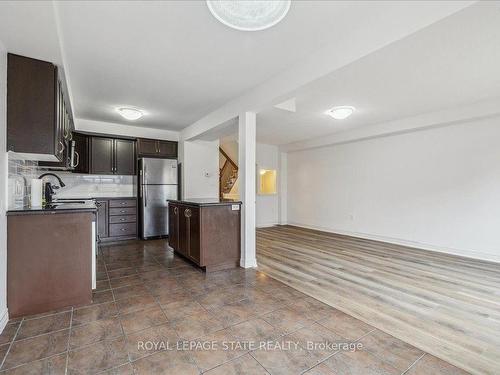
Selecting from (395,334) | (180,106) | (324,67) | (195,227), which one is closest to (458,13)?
(324,67)

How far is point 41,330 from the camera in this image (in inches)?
79.6

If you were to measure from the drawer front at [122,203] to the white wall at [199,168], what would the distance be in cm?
107

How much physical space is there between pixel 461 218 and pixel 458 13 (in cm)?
384

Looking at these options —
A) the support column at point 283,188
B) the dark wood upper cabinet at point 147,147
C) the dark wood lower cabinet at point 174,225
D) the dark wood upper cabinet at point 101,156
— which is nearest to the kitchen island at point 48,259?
the dark wood lower cabinet at point 174,225

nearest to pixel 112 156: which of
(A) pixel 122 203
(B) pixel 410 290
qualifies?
(A) pixel 122 203

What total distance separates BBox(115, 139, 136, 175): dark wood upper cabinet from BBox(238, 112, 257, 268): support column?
2.99 meters

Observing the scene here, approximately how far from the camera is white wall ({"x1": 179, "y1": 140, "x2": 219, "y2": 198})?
583 cm

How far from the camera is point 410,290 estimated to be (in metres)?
2.86

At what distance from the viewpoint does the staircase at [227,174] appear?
9.20 m

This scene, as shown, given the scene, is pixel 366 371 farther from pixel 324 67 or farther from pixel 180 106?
pixel 180 106

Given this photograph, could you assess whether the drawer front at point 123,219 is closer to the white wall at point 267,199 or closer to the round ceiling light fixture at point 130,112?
the round ceiling light fixture at point 130,112

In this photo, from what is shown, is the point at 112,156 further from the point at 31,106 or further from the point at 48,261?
the point at 48,261

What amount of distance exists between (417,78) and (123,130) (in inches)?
210

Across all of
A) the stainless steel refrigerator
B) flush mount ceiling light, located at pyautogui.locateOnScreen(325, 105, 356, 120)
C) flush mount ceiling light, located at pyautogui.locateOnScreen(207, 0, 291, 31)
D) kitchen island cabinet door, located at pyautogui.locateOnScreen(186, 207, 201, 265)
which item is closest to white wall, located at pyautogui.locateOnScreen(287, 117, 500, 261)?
flush mount ceiling light, located at pyautogui.locateOnScreen(325, 105, 356, 120)
